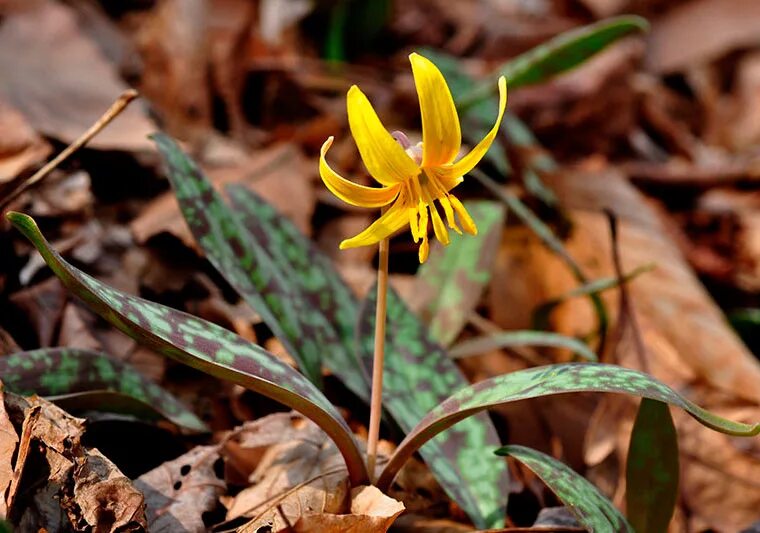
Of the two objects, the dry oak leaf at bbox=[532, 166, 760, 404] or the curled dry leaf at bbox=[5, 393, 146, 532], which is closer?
the curled dry leaf at bbox=[5, 393, 146, 532]

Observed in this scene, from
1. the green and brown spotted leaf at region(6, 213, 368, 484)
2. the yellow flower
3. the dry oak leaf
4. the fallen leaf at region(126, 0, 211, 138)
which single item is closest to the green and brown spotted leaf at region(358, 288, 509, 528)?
the green and brown spotted leaf at region(6, 213, 368, 484)

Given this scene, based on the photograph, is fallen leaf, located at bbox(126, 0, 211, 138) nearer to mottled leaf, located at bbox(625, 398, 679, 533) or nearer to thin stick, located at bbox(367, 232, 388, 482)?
thin stick, located at bbox(367, 232, 388, 482)

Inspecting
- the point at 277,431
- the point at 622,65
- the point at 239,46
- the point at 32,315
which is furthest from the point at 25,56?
the point at 622,65

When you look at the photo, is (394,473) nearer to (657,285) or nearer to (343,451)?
(343,451)

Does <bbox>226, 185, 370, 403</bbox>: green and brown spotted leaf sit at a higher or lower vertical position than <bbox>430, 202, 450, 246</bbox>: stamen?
lower

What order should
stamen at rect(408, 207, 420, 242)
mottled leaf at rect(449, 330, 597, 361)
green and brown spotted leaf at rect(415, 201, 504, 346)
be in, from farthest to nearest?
1. green and brown spotted leaf at rect(415, 201, 504, 346)
2. mottled leaf at rect(449, 330, 597, 361)
3. stamen at rect(408, 207, 420, 242)

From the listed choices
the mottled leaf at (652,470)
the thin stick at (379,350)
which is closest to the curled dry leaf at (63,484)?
the thin stick at (379,350)

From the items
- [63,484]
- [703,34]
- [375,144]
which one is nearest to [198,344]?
[63,484]
